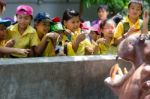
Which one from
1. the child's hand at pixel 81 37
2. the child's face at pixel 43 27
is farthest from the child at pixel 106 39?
the child's face at pixel 43 27

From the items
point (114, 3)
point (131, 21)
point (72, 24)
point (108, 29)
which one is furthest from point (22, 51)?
point (114, 3)

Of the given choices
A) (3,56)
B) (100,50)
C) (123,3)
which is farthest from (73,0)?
(3,56)

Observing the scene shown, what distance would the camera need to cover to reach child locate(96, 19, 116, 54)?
5633mm

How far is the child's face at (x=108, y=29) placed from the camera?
5.88m

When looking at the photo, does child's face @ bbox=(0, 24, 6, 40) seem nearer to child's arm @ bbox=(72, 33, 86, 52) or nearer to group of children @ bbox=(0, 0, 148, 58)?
group of children @ bbox=(0, 0, 148, 58)

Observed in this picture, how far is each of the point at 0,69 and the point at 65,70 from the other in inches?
26.5

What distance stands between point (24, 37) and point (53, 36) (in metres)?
0.37

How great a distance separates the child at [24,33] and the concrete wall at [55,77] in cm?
70

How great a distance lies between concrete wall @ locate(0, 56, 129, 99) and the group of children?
504 millimetres

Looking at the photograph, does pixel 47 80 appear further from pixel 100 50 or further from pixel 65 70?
pixel 100 50

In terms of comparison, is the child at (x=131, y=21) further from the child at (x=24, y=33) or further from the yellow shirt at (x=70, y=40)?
the child at (x=24, y=33)

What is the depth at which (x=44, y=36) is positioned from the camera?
5.09m

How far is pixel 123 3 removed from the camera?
11.8 metres

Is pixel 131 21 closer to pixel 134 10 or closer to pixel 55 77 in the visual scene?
pixel 134 10
